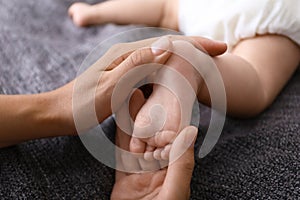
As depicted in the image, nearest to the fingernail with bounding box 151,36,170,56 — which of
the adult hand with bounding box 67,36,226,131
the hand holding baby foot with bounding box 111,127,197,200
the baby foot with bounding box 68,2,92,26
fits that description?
the adult hand with bounding box 67,36,226,131

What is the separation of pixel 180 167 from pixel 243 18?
401mm

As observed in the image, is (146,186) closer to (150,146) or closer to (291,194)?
(150,146)

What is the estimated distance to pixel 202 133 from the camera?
808 mm

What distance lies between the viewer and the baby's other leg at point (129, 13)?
1074 millimetres

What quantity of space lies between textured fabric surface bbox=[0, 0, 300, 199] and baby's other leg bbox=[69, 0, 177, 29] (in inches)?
8.4

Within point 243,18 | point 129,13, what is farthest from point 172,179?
point 129,13

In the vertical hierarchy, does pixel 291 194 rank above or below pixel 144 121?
below

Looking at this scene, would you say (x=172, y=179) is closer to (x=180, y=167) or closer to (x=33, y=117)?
(x=180, y=167)

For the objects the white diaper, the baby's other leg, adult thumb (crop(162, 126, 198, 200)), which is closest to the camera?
adult thumb (crop(162, 126, 198, 200))

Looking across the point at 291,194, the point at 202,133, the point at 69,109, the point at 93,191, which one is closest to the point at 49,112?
the point at 69,109

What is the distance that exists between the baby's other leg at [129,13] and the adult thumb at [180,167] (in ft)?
1.62

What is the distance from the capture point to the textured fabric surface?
678mm

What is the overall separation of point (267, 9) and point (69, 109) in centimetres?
43

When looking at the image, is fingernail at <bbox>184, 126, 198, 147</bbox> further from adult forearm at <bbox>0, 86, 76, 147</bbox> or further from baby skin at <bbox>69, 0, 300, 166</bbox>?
adult forearm at <bbox>0, 86, 76, 147</bbox>
